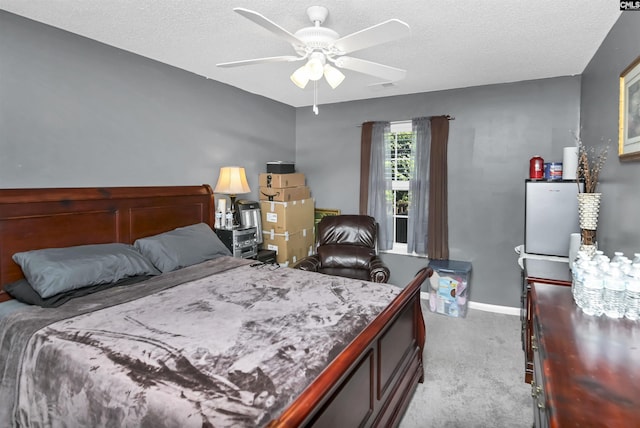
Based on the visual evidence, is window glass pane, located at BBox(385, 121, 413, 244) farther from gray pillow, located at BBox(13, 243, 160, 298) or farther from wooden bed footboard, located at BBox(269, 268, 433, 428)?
gray pillow, located at BBox(13, 243, 160, 298)

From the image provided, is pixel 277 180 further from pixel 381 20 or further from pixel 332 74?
pixel 381 20

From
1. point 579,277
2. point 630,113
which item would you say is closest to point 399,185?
point 630,113

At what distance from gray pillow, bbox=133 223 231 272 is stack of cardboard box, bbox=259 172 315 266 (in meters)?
1.00

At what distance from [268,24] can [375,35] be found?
0.55 m

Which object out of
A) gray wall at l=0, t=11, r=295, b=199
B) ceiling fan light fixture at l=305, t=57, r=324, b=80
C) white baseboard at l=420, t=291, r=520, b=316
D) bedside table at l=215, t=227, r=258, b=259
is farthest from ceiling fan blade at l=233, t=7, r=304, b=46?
white baseboard at l=420, t=291, r=520, b=316

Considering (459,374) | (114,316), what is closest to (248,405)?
(114,316)

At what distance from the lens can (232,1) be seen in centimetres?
214

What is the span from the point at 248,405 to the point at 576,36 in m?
3.27

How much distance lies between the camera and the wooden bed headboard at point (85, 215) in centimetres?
234

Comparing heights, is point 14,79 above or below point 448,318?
above

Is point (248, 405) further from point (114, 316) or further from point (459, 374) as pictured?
point (459, 374)

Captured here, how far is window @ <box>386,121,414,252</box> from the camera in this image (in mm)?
4562

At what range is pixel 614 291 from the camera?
1501 mm

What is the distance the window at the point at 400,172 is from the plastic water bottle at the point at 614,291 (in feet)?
10.00
